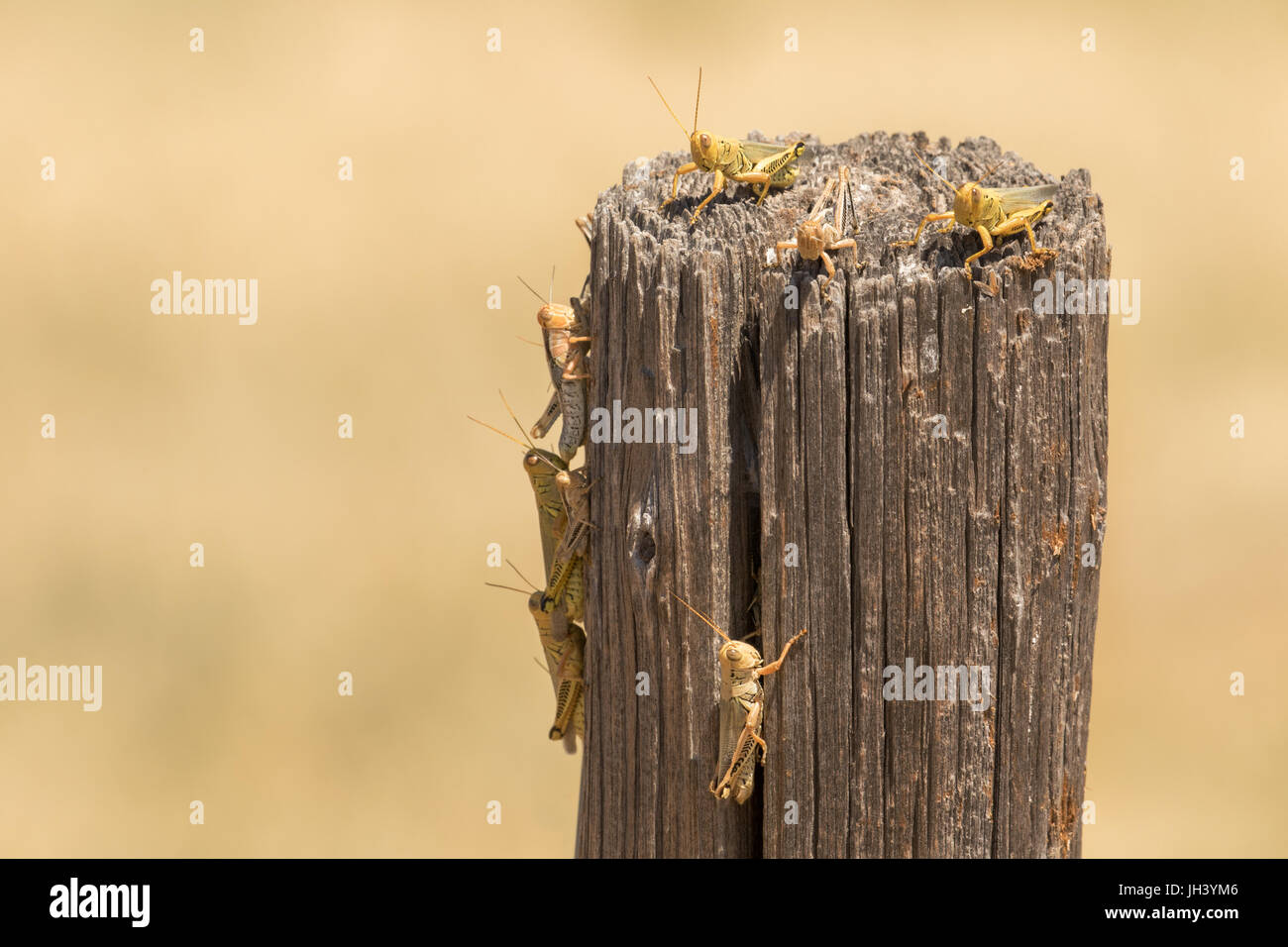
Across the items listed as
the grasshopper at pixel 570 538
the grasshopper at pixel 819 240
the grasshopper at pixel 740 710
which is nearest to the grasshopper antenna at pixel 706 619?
the grasshopper at pixel 740 710

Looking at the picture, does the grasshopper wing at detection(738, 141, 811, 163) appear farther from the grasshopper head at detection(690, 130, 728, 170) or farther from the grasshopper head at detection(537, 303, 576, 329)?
the grasshopper head at detection(537, 303, 576, 329)

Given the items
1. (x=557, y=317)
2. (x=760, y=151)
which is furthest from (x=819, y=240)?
(x=557, y=317)

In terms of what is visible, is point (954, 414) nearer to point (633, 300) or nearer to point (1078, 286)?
point (1078, 286)

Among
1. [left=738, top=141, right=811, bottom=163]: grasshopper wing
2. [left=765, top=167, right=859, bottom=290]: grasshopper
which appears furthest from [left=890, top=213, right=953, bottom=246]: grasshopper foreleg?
[left=738, top=141, right=811, bottom=163]: grasshopper wing

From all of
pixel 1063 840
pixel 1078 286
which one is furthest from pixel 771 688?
pixel 1078 286

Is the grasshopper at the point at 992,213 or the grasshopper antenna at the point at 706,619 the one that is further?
the grasshopper antenna at the point at 706,619

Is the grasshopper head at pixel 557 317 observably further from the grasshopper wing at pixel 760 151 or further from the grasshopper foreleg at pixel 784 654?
the grasshopper foreleg at pixel 784 654
